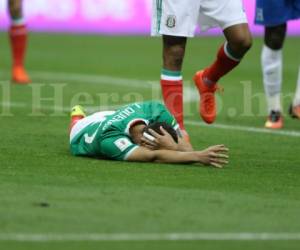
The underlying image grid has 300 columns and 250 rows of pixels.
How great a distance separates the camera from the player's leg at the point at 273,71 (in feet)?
38.9

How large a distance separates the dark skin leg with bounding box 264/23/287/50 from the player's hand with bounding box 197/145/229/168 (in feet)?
10.6

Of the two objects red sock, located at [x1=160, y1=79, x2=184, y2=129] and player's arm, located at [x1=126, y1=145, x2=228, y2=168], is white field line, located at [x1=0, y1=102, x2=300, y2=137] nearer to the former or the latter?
red sock, located at [x1=160, y1=79, x2=184, y2=129]

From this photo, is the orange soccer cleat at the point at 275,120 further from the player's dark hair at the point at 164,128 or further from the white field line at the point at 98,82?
the player's dark hair at the point at 164,128

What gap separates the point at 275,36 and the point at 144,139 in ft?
11.6

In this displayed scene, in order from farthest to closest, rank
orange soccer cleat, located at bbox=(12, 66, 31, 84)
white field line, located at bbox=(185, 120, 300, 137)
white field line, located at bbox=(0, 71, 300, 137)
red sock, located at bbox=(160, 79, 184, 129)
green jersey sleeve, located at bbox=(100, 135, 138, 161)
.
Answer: orange soccer cleat, located at bbox=(12, 66, 31, 84) → white field line, located at bbox=(0, 71, 300, 137) → white field line, located at bbox=(185, 120, 300, 137) → red sock, located at bbox=(160, 79, 184, 129) → green jersey sleeve, located at bbox=(100, 135, 138, 161)

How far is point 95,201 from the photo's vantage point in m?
7.21

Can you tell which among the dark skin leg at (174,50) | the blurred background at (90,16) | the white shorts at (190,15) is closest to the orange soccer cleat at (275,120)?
the white shorts at (190,15)

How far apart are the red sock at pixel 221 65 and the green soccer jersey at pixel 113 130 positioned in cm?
135

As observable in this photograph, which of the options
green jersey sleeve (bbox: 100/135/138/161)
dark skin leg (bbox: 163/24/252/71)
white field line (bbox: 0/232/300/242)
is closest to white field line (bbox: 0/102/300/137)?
dark skin leg (bbox: 163/24/252/71)

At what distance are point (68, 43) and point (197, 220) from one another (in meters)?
15.7

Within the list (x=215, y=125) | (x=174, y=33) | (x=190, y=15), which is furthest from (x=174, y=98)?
(x=215, y=125)

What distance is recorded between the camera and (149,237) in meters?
6.28

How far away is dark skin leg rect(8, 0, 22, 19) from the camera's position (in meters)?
15.3

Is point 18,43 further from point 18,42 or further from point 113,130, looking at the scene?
point 113,130
